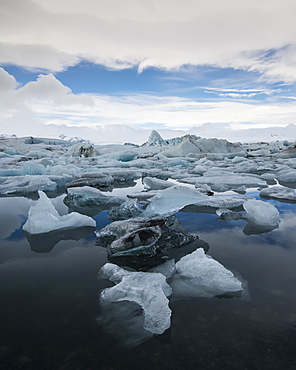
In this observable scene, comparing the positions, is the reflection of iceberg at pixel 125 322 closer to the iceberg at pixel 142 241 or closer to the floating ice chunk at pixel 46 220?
the iceberg at pixel 142 241

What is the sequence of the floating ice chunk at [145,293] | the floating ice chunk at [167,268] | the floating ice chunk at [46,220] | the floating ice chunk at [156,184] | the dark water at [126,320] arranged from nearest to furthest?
1. the dark water at [126,320]
2. the floating ice chunk at [145,293]
3. the floating ice chunk at [167,268]
4. the floating ice chunk at [46,220]
5. the floating ice chunk at [156,184]

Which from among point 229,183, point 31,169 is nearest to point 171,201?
point 229,183

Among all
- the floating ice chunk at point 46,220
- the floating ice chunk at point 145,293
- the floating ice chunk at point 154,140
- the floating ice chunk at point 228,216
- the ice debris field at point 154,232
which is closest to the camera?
the floating ice chunk at point 145,293

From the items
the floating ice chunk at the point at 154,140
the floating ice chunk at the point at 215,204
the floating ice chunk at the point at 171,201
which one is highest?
the floating ice chunk at the point at 154,140

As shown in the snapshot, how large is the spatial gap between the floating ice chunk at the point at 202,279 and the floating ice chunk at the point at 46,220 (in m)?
1.18

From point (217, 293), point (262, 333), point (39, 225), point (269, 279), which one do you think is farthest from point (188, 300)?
point (39, 225)

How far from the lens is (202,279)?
1405mm

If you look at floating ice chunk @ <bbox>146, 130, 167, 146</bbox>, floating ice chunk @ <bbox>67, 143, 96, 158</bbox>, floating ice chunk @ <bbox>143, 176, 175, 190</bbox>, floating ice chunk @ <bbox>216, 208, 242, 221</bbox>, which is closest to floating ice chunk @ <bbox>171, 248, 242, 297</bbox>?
Result: floating ice chunk @ <bbox>216, 208, 242, 221</bbox>

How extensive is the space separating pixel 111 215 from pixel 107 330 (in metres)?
1.70

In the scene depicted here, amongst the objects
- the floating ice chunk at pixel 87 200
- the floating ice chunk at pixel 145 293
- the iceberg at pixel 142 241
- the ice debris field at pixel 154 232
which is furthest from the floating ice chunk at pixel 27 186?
the floating ice chunk at pixel 145 293

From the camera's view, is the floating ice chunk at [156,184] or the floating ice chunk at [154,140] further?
the floating ice chunk at [154,140]

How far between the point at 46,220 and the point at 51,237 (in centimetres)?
22

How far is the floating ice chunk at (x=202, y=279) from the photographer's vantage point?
4.34 feet

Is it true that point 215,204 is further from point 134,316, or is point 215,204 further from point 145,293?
point 134,316
